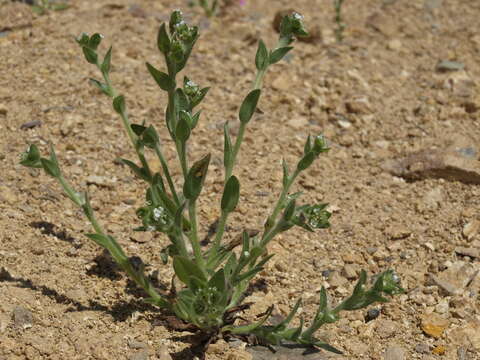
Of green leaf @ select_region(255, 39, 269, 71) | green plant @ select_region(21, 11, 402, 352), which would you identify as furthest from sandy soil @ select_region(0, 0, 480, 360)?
green leaf @ select_region(255, 39, 269, 71)

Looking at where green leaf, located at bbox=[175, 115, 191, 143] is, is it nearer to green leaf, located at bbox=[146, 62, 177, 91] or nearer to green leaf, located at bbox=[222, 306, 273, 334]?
green leaf, located at bbox=[146, 62, 177, 91]

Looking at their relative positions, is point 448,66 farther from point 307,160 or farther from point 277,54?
point 307,160

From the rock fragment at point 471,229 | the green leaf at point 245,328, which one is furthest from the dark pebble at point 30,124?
the rock fragment at point 471,229

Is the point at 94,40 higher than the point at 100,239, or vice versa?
the point at 94,40

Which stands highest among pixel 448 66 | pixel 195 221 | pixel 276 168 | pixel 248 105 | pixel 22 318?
pixel 448 66

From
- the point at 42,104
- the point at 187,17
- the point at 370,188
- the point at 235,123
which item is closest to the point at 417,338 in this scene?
the point at 370,188

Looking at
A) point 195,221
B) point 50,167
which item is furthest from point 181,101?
point 50,167

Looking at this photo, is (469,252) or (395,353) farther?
(469,252)
